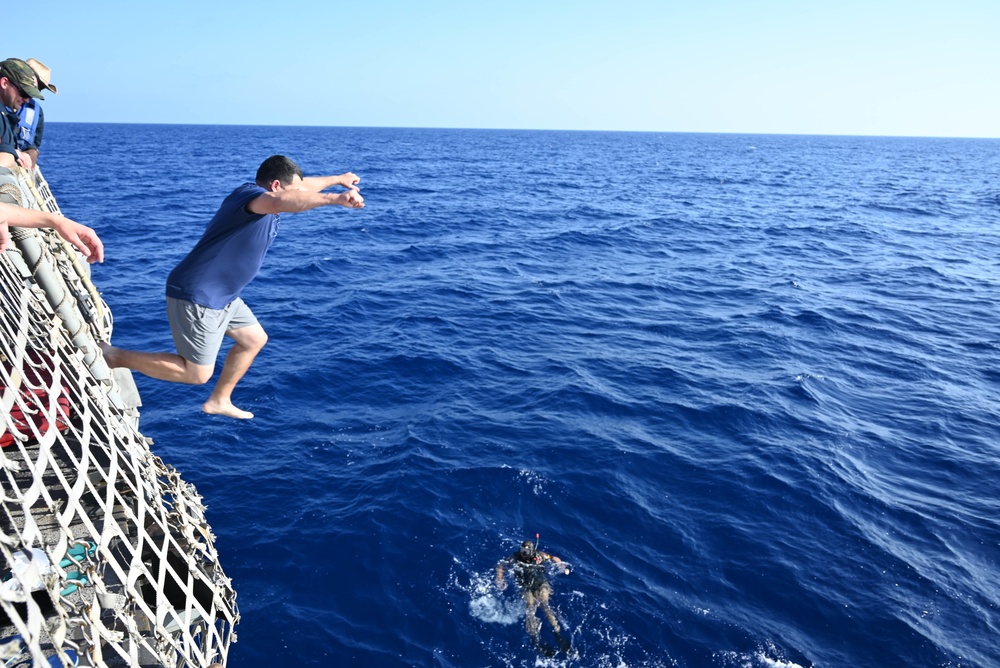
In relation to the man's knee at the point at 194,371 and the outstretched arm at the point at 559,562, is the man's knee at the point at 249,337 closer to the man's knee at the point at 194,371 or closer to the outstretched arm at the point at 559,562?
the man's knee at the point at 194,371

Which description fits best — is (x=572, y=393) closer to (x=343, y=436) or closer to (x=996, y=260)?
(x=343, y=436)

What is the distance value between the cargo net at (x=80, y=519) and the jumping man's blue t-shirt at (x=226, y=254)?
44.4 inches

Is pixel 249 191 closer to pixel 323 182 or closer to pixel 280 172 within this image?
pixel 280 172

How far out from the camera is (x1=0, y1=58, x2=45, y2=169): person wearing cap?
6.50m

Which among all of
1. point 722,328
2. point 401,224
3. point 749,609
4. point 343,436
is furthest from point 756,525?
point 401,224

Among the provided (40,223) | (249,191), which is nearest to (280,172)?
(249,191)

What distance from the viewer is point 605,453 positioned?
1449cm

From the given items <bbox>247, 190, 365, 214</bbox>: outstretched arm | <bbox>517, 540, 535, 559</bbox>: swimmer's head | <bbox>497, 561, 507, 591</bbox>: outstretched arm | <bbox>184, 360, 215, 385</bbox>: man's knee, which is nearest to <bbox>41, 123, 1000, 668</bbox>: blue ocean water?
<bbox>497, 561, 507, 591</bbox>: outstretched arm

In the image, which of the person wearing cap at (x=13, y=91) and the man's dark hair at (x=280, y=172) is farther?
the person wearing cap at (x=13, y=91)

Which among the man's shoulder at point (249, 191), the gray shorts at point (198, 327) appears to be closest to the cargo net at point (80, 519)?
the gray shorts at point (198, 327)

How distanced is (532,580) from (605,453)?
448 cm

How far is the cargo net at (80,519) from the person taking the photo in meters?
3.31

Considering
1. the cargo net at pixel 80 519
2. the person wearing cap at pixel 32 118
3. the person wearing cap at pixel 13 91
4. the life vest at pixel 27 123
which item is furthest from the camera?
the life vest at pixel 27 123

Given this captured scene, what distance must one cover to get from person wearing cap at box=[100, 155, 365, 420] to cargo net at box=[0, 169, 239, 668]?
696 millimetres
